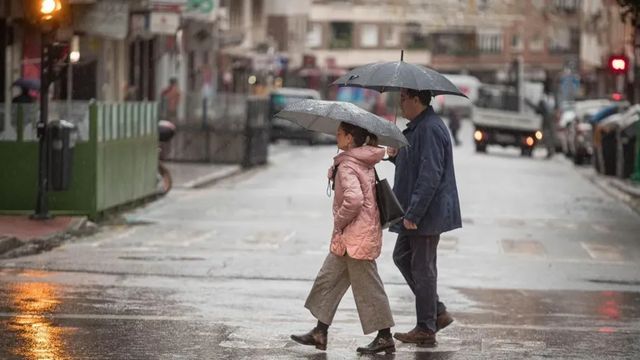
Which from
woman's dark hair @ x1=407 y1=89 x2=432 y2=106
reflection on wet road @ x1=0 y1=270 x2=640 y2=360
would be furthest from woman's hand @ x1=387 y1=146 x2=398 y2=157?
reflection on wet road @ x1=0 y1=270 x2=640 y2=360

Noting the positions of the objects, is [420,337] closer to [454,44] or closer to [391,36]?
[391,36]

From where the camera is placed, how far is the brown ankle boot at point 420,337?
11.7 meters

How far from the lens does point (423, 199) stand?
37.3ft

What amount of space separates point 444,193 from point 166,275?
534cm

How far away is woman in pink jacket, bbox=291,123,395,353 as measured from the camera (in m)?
11.0

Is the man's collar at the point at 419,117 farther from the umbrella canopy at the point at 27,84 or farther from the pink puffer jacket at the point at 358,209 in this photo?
the umbrella canopy at the point at 27,84

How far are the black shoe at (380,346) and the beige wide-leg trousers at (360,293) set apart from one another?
0.31ft

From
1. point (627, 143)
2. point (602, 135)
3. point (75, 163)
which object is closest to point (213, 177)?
point (627, 143)

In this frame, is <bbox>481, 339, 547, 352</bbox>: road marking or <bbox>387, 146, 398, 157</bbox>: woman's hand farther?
<bbox>387, 146, 398, 157</bbox>: woman's hand

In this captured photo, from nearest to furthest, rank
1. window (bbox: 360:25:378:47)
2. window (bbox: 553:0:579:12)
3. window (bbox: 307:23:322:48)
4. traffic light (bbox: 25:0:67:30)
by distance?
1. traffic light (bbox: 25:0:67:30)
2. window (bbox: 307:23:322:48)
3. window (bbox: 360:25:378:47)
4. window (bbox: 553:0:579:12)

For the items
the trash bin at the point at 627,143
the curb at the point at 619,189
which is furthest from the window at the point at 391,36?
the trash bin at the point at 627,143

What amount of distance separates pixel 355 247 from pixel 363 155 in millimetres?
592

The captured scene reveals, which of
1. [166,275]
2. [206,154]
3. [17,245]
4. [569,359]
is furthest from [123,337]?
[206,154]

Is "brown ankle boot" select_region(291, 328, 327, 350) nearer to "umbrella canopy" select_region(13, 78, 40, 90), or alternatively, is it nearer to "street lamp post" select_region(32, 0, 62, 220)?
"street lamp post" select_region(32, 0, 62, 220)
